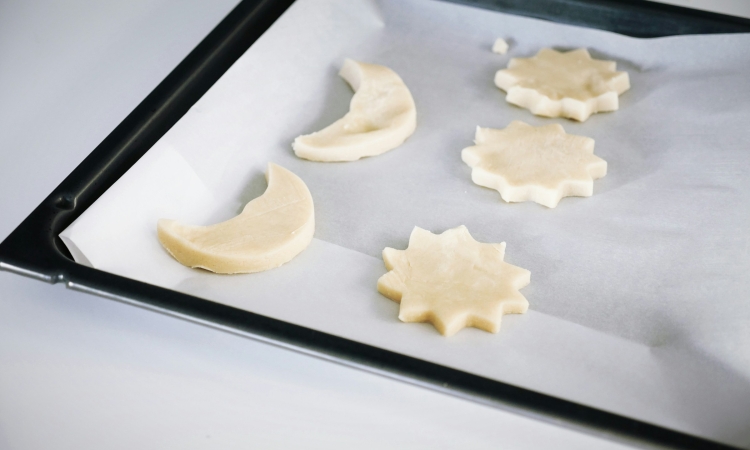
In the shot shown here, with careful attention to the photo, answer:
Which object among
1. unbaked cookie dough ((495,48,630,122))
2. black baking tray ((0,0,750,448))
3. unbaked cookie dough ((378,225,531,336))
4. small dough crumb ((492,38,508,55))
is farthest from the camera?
small dough crumb ((492,38,508,55))

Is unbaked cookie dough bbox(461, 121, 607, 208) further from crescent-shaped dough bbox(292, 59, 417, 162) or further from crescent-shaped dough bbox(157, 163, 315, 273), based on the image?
crescent-shaped dough bbox(157, 163, 315, 273)

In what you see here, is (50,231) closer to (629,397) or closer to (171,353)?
(171,353)

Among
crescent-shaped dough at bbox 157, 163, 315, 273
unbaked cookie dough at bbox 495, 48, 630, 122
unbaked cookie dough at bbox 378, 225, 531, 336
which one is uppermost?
crescent-shaped dough at bbox 157, 163, 315, 273

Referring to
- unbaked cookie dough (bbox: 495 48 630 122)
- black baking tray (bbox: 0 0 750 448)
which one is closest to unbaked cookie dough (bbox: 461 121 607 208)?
unbaked cookie dough (bbox: 495 48 630 122)

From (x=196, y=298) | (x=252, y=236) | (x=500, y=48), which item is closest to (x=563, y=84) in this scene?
(x=500, y=48)

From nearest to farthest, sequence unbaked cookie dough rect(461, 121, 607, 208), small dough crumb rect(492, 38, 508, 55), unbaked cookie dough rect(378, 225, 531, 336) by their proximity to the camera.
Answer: unbaked cookie dough rect(378, 225, 531, 336) < unbaked cookie dough rect(461, 121, 607, 208) < small dough crumb rect(492, 38, 508, 55)

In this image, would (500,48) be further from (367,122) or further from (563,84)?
(367,122)
